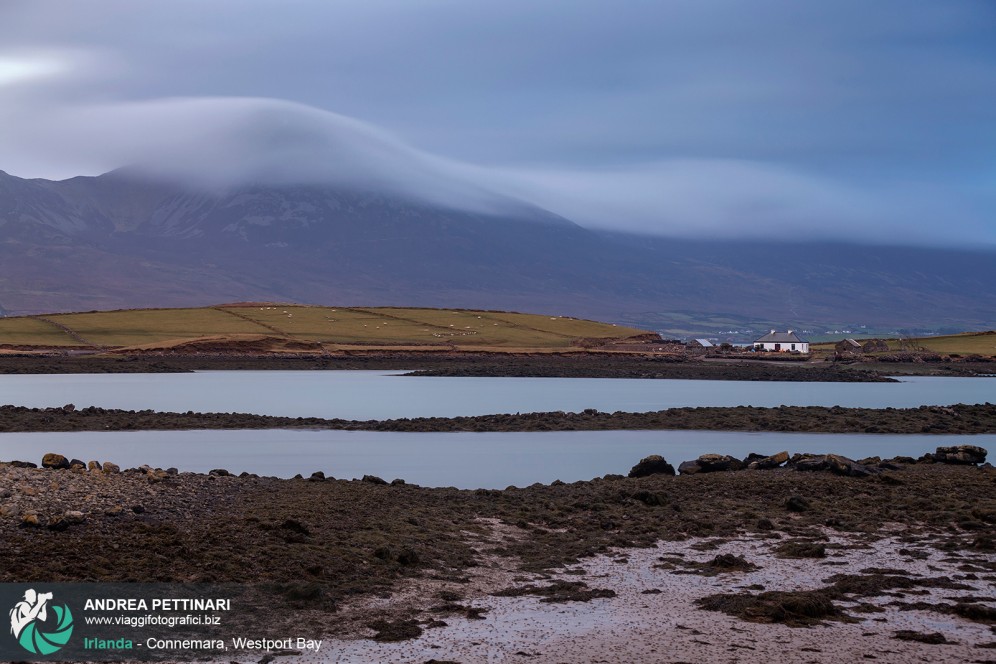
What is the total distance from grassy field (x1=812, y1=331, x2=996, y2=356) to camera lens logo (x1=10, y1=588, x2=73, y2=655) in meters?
91.1

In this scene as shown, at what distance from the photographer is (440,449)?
103 ft

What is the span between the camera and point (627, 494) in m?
20.7

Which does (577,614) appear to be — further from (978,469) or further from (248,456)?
(248,456)

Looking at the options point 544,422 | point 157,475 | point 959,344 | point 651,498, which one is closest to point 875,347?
point 959,344

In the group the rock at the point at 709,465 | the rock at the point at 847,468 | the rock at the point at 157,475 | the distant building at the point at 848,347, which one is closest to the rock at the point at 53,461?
the rock at the point at 157,475

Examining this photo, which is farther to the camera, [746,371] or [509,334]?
[509,334]

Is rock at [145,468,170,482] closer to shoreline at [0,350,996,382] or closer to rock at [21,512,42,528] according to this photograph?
rock at [21,512,42,528]

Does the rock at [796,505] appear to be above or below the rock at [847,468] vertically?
below

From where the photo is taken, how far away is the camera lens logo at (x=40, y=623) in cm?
1066

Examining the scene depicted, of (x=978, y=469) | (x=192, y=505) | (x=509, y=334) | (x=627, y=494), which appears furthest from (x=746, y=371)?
(x=192, y=505)

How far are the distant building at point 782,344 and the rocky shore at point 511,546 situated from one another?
85975 millimetres

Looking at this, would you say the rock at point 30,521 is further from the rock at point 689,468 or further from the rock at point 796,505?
the rock at point 689,468

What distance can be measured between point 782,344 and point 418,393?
61.6m

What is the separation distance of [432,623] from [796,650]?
3.79m
